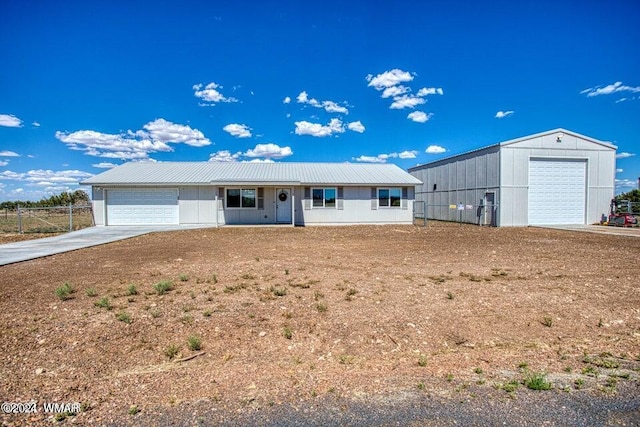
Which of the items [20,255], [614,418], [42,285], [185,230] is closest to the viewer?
[614,418]

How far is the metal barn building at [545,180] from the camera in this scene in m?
20.8

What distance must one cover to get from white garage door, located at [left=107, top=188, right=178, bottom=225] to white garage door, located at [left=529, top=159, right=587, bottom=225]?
20.9 metres

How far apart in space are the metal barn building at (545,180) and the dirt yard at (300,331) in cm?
1248

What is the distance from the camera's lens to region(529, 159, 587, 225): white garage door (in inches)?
840

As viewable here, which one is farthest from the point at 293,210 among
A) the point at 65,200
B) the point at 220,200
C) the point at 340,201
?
the point at 65,200

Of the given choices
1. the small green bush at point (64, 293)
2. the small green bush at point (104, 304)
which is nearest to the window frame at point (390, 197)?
the small green bush at point (64, 293)

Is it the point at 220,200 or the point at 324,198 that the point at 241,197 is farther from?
the point at 324,198

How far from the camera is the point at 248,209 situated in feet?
71.5

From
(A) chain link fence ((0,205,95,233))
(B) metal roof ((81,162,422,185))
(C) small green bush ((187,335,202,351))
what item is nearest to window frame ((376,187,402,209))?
(B) metal roof ((81,162,422,185))

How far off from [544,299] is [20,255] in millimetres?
12883

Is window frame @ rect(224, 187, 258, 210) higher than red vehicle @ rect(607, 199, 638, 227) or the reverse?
higher

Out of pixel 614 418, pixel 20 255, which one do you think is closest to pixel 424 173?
pixel 20 255

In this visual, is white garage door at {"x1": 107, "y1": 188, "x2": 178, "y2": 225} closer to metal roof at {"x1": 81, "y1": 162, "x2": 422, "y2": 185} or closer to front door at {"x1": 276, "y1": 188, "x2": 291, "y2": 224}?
metal roof at {"x1": 81, "y1": 162, "x2": 422, "y2": 185}

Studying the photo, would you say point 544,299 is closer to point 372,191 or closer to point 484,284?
point 484,284
